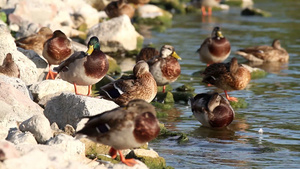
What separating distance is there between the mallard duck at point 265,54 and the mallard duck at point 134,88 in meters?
8.37

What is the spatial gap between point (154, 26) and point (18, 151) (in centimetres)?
1904

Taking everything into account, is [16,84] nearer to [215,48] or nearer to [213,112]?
[213,112]

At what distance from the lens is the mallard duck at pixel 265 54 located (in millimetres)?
18922

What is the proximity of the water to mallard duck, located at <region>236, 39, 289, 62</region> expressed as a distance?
37 centimetres

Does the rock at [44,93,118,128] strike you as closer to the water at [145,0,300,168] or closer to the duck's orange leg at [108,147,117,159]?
the duck's orange leg at [108,147,117,159]

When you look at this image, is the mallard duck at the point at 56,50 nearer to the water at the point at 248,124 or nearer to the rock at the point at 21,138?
the water at the point at 248,124

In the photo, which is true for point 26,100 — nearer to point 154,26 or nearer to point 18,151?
point 18,151

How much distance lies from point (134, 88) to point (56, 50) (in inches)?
141

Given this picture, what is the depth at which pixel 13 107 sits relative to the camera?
939cm

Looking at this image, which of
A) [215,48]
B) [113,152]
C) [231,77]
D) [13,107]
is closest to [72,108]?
[13,107]

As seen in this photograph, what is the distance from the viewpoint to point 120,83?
1107cm

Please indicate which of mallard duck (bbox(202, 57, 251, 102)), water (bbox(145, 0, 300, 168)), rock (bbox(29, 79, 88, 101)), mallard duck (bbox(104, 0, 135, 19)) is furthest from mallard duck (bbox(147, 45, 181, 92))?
mallard duck (bbox(104, 0, 135, 19))

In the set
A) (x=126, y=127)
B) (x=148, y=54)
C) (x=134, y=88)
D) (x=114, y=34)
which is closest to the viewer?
(x=126, y=127)

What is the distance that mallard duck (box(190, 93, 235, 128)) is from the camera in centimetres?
1126
